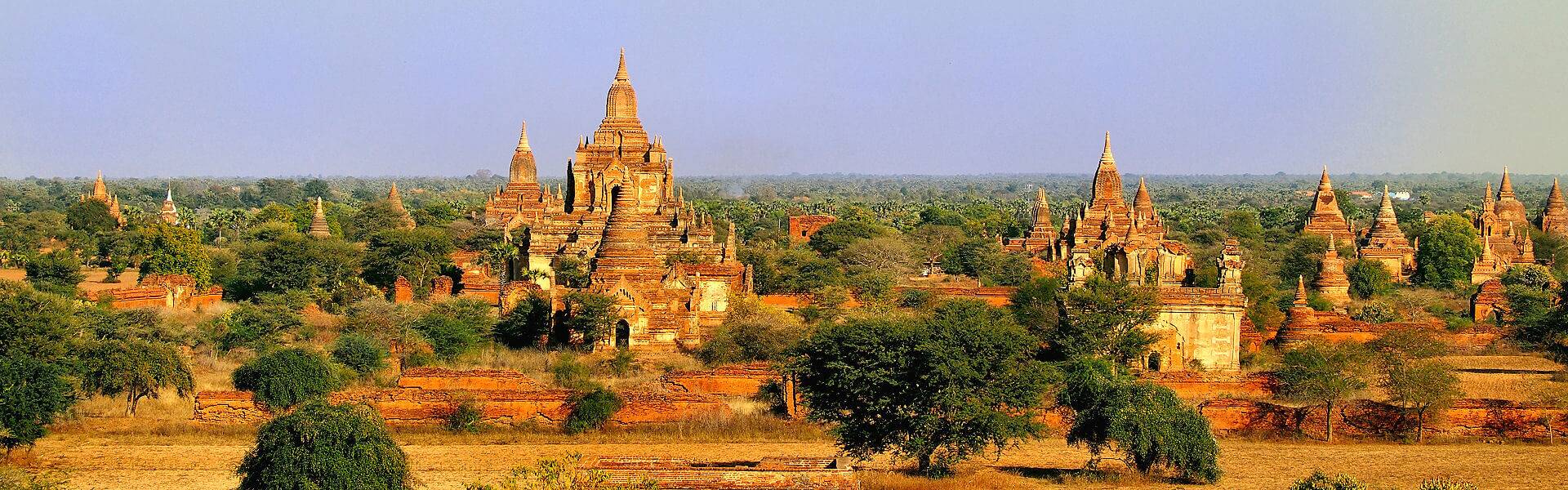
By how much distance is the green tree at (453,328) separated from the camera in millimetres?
28812

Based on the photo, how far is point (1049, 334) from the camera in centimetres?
2788

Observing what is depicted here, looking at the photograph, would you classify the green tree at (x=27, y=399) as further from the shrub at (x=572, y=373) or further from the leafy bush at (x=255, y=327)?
the shrub at (x=572, y=373)

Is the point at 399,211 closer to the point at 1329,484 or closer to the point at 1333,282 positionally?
the point at 1333,282

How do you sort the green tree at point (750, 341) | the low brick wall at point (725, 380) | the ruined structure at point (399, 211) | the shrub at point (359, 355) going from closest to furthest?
the low brick wall at point (725, 380) → the shrub at point (359, 355) → the green tree at point (750, 341) → the ruined structure at point (399, 211)

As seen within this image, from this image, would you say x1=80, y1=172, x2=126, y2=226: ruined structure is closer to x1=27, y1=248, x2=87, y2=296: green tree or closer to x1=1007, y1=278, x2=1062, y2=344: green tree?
x1=27, y1=248, x2=87, y2=296: green tree

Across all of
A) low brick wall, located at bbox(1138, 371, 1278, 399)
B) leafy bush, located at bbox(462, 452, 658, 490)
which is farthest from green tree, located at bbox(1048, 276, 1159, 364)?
leafy bush, located at bbox(462, 452, 658, 490)

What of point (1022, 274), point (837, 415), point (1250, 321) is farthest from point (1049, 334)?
point (1022, 274)

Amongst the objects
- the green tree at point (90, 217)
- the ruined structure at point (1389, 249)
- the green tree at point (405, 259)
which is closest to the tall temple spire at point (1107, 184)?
the ruined structure at point (1389, 249)

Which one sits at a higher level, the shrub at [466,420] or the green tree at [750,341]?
the green tree at [750,341]

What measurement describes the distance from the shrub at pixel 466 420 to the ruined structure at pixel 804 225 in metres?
45.5

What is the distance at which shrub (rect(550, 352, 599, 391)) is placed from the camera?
82.9 ft

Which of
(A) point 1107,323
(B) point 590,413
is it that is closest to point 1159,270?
(A) point 1107,323

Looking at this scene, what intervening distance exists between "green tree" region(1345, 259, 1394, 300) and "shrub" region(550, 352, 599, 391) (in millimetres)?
25549

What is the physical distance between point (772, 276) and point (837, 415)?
19910 mm
